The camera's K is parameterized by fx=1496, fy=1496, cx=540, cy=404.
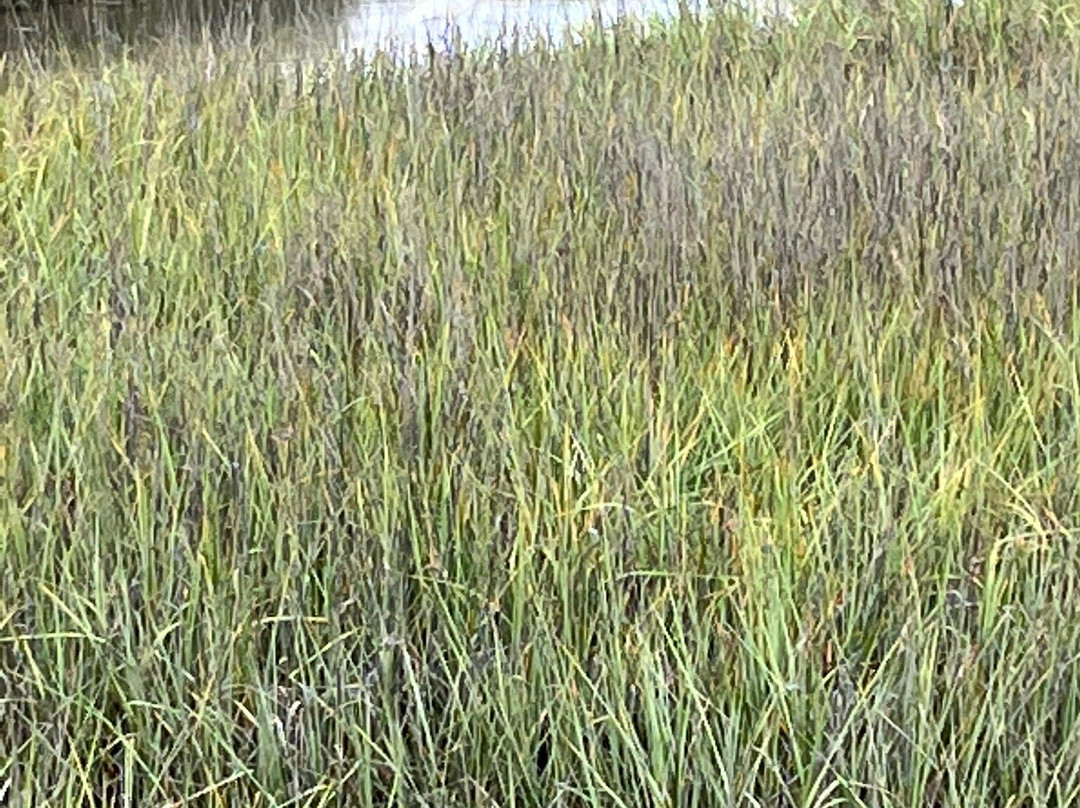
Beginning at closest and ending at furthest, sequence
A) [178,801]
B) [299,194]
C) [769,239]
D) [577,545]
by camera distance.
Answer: [178,801] → [577,545] → [769,239] → [299,194]

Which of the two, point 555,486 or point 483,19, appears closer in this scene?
point 555,486

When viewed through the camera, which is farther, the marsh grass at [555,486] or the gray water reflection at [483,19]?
the gray water reflection at [483,19]

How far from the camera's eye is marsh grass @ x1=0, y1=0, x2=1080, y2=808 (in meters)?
1.40

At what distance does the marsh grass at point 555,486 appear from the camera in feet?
4.59

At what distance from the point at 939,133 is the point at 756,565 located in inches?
61.8

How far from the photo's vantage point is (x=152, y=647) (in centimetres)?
145

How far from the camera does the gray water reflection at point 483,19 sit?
13.3ft

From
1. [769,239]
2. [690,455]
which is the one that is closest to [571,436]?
[690,455]

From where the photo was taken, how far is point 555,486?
1558 millimetres

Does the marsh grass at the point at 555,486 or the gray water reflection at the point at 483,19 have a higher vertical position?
the gray water reflection at the point at 483,19

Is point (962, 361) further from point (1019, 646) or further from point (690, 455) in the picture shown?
point (1019, 646)

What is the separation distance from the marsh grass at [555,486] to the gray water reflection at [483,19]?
147 centimetres

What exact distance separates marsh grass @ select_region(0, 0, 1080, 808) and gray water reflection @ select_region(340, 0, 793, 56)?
1.47 m

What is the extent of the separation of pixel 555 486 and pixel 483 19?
158 inches
